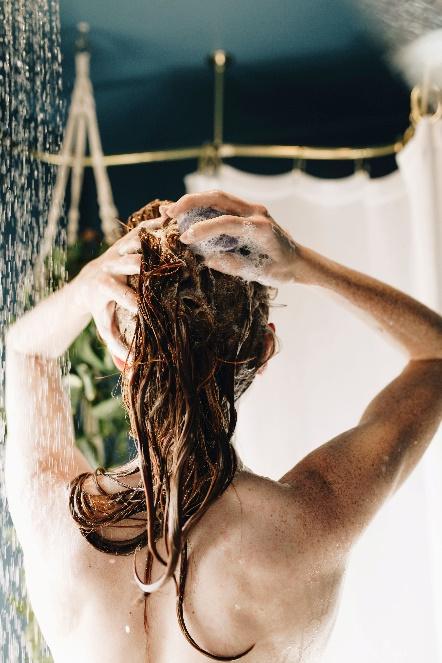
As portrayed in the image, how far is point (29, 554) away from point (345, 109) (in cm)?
204

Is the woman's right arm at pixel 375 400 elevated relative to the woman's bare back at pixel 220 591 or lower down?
elevated

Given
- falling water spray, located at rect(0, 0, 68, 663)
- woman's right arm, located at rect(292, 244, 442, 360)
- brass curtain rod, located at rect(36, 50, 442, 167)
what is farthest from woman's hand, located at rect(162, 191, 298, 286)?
brass curtain rod, located at rect(36, 50, 442, 167)

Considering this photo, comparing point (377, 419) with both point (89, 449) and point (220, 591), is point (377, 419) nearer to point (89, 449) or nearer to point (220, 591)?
point (220, 591)

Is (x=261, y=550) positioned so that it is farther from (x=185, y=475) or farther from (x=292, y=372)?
(x=292, y=372)

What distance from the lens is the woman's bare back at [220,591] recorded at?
2.66ft

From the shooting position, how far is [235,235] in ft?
2.69

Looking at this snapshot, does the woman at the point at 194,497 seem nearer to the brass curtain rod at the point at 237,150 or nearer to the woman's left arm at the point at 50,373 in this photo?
the woman's left arm at the point at 50,373

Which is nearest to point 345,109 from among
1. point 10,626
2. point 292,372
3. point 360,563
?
point 292,372

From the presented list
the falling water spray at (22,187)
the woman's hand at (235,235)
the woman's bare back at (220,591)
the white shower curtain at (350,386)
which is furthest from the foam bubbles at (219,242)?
the white shower curtain at (350,386)

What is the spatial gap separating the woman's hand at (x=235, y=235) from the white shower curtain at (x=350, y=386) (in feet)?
2.85

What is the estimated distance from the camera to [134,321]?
880 mm

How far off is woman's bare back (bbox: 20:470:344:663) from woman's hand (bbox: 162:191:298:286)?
25 cm

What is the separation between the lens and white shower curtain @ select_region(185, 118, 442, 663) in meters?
1.78

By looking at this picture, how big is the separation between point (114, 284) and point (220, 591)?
1.23 ft
